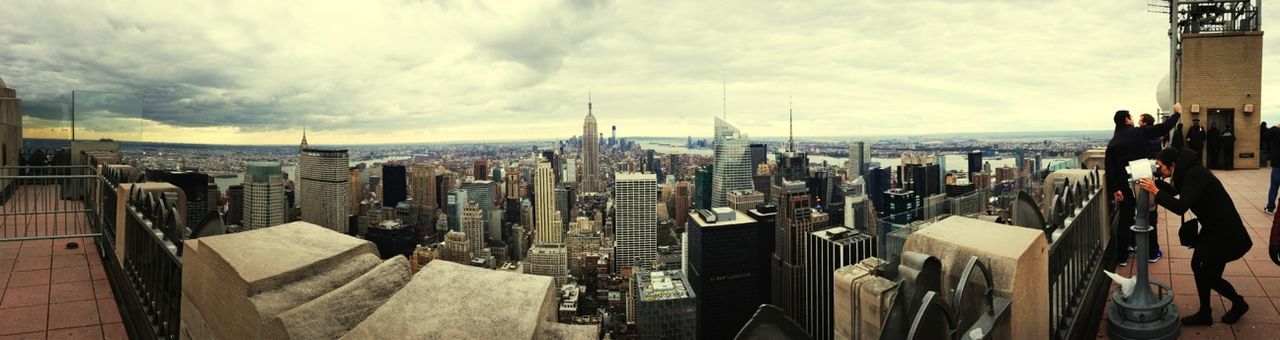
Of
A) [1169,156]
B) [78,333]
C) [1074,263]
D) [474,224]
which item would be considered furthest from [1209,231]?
[474,224]

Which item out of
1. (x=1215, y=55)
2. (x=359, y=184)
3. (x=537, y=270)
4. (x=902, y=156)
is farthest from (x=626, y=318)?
(x=1215, y=55)

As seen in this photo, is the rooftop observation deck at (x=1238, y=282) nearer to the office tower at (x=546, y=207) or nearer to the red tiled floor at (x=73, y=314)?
the red tiled floor at (x=73, y=314)

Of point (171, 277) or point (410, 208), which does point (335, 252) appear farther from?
point (410, 208)

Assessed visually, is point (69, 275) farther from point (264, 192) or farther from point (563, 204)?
point (563, 204)

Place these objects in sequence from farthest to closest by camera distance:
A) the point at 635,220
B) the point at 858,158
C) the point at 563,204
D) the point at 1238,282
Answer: the point at 563,204
the point at 635,220
the point at 858,158
the point at 1238,282

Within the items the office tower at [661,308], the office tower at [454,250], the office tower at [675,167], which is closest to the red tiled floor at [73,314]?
the office tower at [454,250]

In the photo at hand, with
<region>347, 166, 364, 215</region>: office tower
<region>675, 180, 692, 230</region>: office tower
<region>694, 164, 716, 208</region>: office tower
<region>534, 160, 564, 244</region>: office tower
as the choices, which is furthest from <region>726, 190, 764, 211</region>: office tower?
<region>347, 166, 364, 215</region>: office tower
